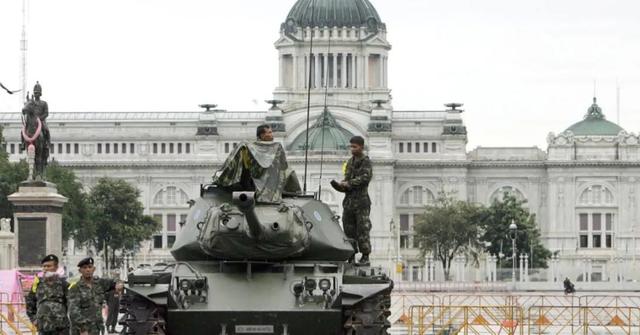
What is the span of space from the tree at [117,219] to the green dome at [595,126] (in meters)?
49.0

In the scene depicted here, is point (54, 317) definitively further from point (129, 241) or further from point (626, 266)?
point (626, 266)

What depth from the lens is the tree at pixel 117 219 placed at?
122 m

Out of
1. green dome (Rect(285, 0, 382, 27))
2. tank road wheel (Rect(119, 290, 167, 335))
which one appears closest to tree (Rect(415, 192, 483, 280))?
green dome (Rect(285, 0, 382, 27))

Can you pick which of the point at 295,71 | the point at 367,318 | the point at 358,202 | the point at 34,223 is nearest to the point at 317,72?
the point at 295,71

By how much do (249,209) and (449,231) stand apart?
118 m

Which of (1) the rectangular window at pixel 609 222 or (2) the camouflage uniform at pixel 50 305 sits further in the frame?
(1) the rectangular window at pixel 609 222

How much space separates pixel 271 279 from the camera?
2461 centimetres

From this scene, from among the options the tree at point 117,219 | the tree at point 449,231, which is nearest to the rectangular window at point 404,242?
the tree at point 449,231

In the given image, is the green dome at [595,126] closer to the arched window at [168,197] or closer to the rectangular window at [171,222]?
the arched window at [168,197]

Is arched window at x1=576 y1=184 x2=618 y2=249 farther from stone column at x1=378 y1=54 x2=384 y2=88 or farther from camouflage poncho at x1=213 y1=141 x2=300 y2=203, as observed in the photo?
camouflage poncho at x1=213 y1=141 x2=300 y2=203

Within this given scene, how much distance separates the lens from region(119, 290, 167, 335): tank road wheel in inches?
925

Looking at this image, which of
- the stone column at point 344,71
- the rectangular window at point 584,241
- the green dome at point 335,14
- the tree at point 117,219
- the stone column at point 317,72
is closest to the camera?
the tree at point 117,219

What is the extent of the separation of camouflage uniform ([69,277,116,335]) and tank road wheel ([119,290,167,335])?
1.30ft

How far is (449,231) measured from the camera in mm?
141375
